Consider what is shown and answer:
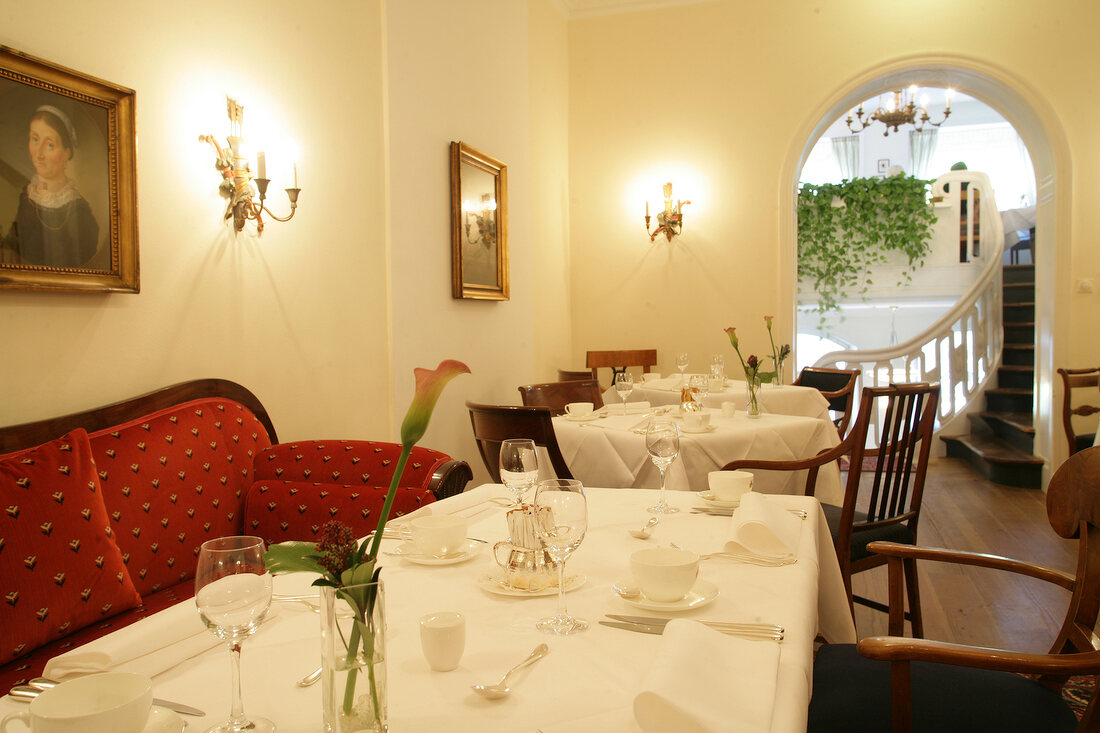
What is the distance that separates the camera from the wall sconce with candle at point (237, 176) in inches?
106

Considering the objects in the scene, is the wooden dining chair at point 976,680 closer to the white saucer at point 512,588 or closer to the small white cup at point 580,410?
the white saucer at point 512,588

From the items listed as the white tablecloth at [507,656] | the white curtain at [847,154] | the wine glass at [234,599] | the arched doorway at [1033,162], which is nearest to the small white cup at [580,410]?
the white tablecloth at [507,656]

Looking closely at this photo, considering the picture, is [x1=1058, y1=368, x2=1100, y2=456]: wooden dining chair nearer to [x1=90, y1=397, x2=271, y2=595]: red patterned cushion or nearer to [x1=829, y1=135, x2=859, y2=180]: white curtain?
[x1=90, y1=397, x2=271, y2=595]: red patterned cushion

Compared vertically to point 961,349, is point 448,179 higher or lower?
higher

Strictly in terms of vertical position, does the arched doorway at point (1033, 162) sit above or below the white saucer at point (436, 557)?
above

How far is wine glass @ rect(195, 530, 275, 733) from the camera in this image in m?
0.82

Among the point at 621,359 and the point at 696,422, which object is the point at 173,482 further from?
the point at 621,359

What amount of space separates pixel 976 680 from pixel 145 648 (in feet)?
4.78

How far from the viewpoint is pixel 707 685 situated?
83cm

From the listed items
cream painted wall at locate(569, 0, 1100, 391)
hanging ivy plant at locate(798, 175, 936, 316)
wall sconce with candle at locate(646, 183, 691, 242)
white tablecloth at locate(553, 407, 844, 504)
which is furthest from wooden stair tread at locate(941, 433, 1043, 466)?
white tablecloth at locate(553, 407, 844, 504)

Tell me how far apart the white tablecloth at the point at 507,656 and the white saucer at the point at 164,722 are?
0.11 ft

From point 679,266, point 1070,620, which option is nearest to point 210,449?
point 1070,620

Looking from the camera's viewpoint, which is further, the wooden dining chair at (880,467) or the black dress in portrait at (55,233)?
the wooden dining chair at (880,467)

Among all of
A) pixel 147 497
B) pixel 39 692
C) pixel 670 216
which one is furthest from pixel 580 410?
pixel 670 216
